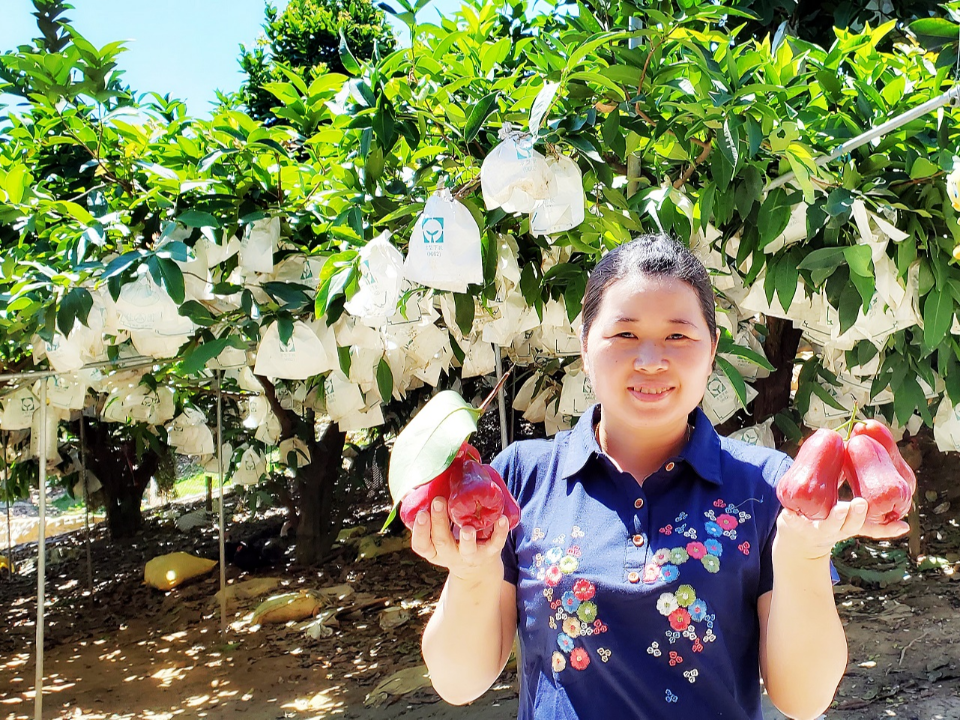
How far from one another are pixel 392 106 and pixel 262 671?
336cm

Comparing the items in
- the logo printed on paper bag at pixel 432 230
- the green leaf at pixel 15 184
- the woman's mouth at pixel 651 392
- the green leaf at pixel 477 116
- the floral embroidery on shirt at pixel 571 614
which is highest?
the green leaf at pixel 15 184

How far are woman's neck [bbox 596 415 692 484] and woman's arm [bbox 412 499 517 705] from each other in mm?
228

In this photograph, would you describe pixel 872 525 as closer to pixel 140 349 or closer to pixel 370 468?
pixel 140 349

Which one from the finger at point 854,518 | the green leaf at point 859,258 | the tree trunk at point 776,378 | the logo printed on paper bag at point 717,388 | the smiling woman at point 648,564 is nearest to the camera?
the finger at point 854,518

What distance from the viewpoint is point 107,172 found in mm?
2598

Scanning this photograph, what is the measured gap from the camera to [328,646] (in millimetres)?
4527

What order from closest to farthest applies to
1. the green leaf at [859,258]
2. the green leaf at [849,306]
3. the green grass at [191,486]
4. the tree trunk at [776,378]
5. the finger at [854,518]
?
the finger at [854,518] < the green leaf at [859,258] < the green leaf at [849,306] < the tree trunk at [776,378] < the green grass at [191,486]

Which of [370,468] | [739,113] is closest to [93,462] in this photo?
[370,468]

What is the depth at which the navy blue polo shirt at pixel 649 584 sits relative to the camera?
0.98 m

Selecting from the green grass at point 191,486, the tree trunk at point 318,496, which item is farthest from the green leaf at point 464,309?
the green grass at point 191,486

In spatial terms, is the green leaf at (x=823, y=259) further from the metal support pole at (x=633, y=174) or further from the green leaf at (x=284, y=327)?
the green leaf at (x=284, y=327)

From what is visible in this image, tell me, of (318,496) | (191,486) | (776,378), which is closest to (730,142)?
(776,378)

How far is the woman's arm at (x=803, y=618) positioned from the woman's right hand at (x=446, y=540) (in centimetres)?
32

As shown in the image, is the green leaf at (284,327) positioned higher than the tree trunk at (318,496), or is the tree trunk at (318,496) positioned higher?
the green leaf at (284,327)
